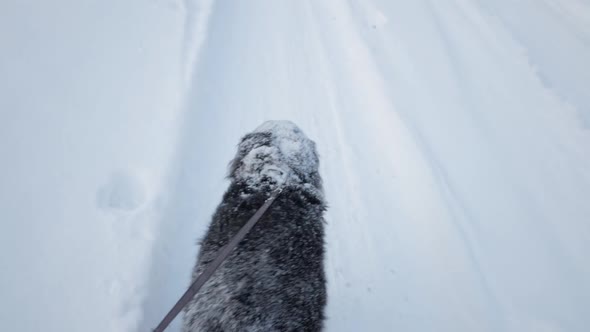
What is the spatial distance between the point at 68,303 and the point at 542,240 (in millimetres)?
3928

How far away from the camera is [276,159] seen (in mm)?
2307

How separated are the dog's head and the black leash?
16 cm

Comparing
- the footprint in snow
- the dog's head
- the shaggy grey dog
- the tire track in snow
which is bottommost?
the tire track in snow

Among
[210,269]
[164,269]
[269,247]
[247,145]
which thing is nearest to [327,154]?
[247,145]

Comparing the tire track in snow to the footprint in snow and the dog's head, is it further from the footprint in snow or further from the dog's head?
the dog's head

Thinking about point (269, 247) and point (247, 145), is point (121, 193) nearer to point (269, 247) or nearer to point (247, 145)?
point (247, 145)

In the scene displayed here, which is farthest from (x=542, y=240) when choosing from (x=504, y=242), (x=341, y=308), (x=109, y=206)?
(x=109, y=206)

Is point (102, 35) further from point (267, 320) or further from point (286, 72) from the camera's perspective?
point (267, 320)

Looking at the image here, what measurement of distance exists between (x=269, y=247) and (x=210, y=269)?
43cm

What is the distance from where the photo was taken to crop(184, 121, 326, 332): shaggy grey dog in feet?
5.47

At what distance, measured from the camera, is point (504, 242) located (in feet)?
9.64

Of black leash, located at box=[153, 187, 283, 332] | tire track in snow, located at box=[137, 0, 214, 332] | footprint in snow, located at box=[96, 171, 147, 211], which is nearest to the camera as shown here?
black leash, located at box=[153, 187, 283, 332]

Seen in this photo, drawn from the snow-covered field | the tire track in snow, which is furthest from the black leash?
the snow-covered field

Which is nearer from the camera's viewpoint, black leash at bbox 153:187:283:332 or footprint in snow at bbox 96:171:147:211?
black leash at bbox 153:187:283:332
